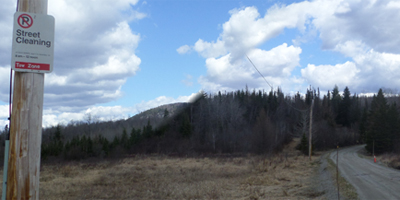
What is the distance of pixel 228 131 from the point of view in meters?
74.6

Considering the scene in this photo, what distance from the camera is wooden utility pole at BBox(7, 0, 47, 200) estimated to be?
3.13 m

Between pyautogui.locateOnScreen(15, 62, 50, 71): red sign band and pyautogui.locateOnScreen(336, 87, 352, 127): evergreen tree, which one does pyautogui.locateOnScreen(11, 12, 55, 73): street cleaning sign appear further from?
pyautogui.locateOnScreen(336, 87, 352, 127): evergreen tree

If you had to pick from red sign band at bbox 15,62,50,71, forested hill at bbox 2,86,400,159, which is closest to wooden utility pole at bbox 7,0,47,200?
red sign band at bbox 15,62,50,71

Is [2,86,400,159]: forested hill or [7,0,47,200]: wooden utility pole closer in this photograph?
[7,0,47,200]: wooden utility pole

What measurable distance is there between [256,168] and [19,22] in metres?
27.2

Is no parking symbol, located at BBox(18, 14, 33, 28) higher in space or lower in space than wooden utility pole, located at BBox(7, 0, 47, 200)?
higher

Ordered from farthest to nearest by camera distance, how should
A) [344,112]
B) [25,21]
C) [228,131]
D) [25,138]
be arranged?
[344,112]
[228,131]
[25,21]
[25,138]

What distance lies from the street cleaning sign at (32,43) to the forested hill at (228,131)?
1954 inches

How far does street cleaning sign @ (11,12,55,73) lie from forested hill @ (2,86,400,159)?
49.6m

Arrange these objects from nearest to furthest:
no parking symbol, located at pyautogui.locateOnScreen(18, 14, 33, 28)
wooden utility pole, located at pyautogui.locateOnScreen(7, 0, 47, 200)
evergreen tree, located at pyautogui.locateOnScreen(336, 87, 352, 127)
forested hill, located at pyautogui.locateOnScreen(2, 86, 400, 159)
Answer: wooden utility pole, located at pyautogui.locateOnScreen(7, 0, 47, 200) < no parking symbol, located at pyautogui.locateOnScreen(18, 14, 33, 28) < forested hill, located at pyautogui.locateOnScreen(2, 86, 400, 159) < evergreen tree, located at pyautogui.locateOnScreen(336, 87, 352, 127)

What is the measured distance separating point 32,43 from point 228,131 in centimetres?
7235

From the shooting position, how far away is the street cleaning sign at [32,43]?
3203mm

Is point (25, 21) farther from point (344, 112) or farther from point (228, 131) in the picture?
point (344, 112)

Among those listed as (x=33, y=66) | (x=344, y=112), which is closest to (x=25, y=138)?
(x=33, y=66)
